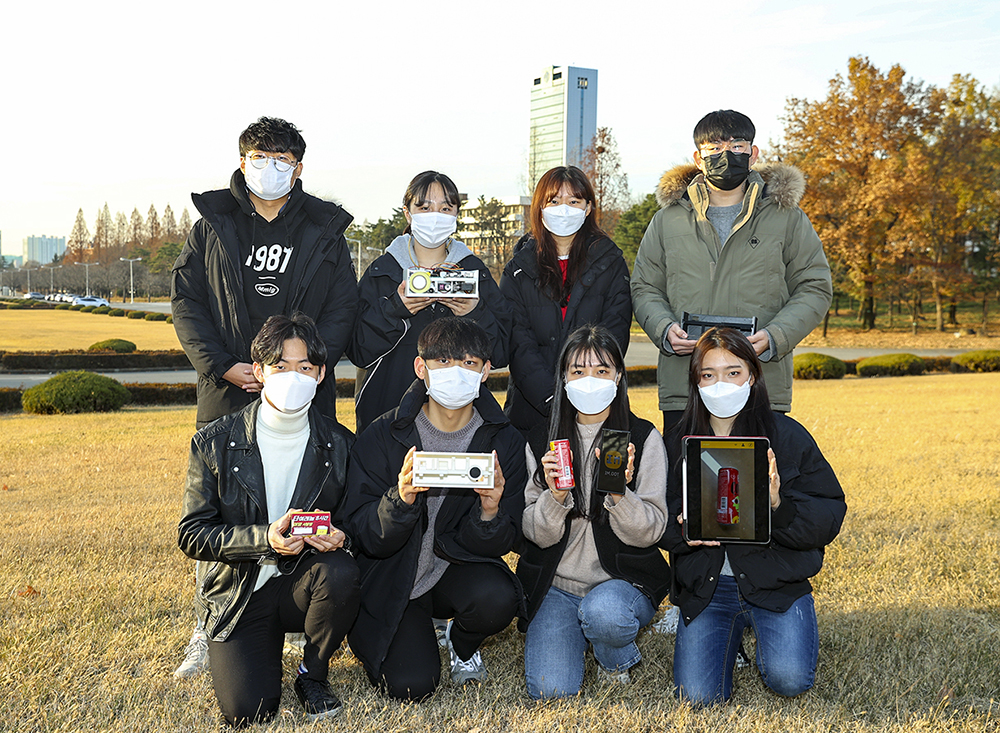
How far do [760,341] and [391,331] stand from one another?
6.80ft

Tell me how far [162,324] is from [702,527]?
51570mm

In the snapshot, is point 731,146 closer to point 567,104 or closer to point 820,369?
point 820,369

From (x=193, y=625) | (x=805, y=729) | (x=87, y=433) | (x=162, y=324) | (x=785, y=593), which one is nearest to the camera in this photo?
(x=805, y=729)

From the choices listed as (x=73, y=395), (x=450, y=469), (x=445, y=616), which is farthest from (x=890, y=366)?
(x=450, y=469)

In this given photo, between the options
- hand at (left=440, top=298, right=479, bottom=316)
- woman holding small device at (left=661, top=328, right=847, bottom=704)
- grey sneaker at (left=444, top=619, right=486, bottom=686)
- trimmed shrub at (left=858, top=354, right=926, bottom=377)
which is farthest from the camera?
trimmed shrub at (left=858, top=354, right=926, bottom=377)

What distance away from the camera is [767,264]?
4320 mm

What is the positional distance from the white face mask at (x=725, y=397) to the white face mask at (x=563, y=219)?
135cm

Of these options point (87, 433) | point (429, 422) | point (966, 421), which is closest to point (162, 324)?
point (87, 433)

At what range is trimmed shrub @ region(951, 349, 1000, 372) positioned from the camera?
25141 mm

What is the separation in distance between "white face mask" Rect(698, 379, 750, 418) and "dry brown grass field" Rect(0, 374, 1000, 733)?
53.7 inches

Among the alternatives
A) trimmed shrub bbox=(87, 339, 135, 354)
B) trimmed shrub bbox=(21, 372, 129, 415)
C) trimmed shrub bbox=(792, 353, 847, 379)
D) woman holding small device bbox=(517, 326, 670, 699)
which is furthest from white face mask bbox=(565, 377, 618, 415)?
trimmed shrub bbox=(87, 339, 135, 354)

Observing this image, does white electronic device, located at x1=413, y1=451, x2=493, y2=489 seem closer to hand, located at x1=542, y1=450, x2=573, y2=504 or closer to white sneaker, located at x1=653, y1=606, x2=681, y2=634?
hand, located at x1=542, y1=450, x2=573, y2=504

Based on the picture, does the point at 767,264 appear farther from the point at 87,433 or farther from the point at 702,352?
the point at 87,433

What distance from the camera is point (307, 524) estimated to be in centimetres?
324
